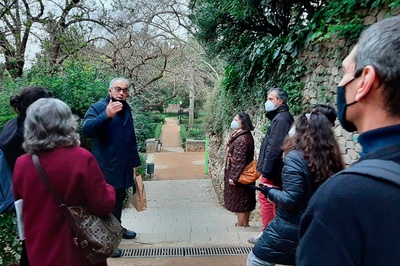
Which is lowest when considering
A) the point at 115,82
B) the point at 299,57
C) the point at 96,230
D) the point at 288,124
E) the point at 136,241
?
the point at 136,241

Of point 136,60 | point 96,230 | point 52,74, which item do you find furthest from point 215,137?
point 96,230

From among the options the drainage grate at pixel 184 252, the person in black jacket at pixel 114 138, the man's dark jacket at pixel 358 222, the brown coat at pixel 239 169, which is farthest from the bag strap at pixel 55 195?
the brown coat at pixel 239 169

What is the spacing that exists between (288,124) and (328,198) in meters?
3.03

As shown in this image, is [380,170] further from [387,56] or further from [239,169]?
[239,169]

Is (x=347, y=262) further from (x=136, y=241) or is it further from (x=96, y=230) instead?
(x=136, y=241)

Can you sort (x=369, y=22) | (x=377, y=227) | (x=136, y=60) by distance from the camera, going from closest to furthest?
(x=377, y=227), (x=369, y=22), (x=136, y=60)

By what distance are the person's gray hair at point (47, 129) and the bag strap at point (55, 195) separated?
73 mm

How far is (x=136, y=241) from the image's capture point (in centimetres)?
397

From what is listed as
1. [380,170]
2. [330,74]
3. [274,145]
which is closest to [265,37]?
[330,74]

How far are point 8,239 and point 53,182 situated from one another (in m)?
1.31

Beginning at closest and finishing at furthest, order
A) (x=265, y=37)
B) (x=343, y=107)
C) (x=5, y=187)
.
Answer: (x=343, y=107)
(x=5, y=187)
(x=265, y=37)

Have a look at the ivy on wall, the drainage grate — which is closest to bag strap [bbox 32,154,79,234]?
the drainage grate

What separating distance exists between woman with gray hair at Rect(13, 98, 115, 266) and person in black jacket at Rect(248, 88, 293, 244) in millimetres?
2213

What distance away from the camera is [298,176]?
6.83 feet
